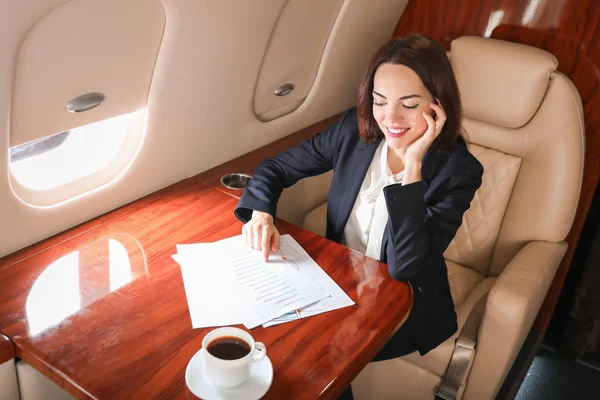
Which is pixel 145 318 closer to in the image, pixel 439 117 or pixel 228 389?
pixel 228 389

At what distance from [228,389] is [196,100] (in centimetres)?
101

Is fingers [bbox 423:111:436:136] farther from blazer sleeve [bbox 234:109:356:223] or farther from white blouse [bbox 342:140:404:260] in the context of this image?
blazer sleeve [bbox 234:109:356:223]

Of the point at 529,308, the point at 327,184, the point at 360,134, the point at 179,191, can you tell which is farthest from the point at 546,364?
the point at 179,191

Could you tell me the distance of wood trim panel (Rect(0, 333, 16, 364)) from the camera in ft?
3.87

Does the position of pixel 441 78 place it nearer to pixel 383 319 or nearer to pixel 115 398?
pixel 383 319

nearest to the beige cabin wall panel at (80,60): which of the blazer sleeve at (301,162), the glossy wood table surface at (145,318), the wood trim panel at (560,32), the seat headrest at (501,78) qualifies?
the glossy wood table surface at (145,318)

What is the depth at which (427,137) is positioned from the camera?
4.95 feet

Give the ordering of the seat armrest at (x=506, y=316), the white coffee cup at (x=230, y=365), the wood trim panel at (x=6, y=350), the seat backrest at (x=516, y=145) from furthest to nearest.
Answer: the seat backrest at (x=516, y=145) → the seat armrest at (x=506, y=316) → the wood trim panel at (x=6, y=350) → the white coffee cup at (x=230, y=365)

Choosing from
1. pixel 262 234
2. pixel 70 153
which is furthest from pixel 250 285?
pixel 70 153

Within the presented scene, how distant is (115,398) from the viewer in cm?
107

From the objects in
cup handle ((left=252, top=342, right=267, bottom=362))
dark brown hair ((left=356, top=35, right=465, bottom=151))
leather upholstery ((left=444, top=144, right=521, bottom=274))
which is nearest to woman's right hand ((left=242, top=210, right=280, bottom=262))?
cup handle ((left=252, top=342, right=267, bottom=362))

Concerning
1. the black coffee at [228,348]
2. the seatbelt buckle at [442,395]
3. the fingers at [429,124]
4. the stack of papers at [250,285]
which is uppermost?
the fingers at [429,124]

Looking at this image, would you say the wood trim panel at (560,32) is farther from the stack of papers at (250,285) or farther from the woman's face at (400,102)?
the stack of papers at (250,285)

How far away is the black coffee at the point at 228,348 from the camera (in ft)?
3.61
